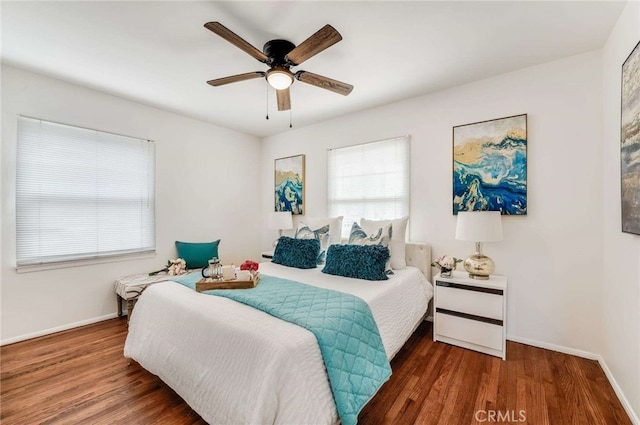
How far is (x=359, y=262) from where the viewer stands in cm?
243

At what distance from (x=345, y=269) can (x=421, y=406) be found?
45.0 inches

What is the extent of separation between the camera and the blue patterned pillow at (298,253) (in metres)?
2.86

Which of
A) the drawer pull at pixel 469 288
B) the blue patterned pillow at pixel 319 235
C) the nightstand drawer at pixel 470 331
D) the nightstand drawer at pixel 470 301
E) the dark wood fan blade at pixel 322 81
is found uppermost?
the dark wood fan blade at pixel 322 81

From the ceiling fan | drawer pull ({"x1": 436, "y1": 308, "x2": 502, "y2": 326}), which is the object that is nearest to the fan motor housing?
the ceiling fan

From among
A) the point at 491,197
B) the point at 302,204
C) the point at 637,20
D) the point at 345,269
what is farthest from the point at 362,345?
the point at 302,204

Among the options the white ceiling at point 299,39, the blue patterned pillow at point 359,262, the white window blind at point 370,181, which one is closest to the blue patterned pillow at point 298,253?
the blue patterned pillow at point 359,262

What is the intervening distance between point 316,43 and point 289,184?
272 cm

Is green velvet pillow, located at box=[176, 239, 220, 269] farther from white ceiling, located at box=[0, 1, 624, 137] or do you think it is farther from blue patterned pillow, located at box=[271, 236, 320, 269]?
white ceiling, located at box=[0, 1, 624, 137]

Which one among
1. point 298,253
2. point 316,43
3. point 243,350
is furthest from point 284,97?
point 243,350

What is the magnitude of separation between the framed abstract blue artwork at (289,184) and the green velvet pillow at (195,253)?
51.6 inches

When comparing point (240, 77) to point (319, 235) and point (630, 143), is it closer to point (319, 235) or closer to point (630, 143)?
point (319, 235)

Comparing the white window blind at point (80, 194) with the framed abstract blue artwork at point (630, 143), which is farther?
the white window blind at point (80, 194)

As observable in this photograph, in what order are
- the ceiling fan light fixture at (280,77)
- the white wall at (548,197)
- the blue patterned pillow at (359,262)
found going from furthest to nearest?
the blue patterned pillow at (359,262) < the white wall at (548,197) < the ceiling fan light fixture at (280,77)

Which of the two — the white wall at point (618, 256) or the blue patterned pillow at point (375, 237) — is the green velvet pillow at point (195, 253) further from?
the white wall at point (618, 256)
